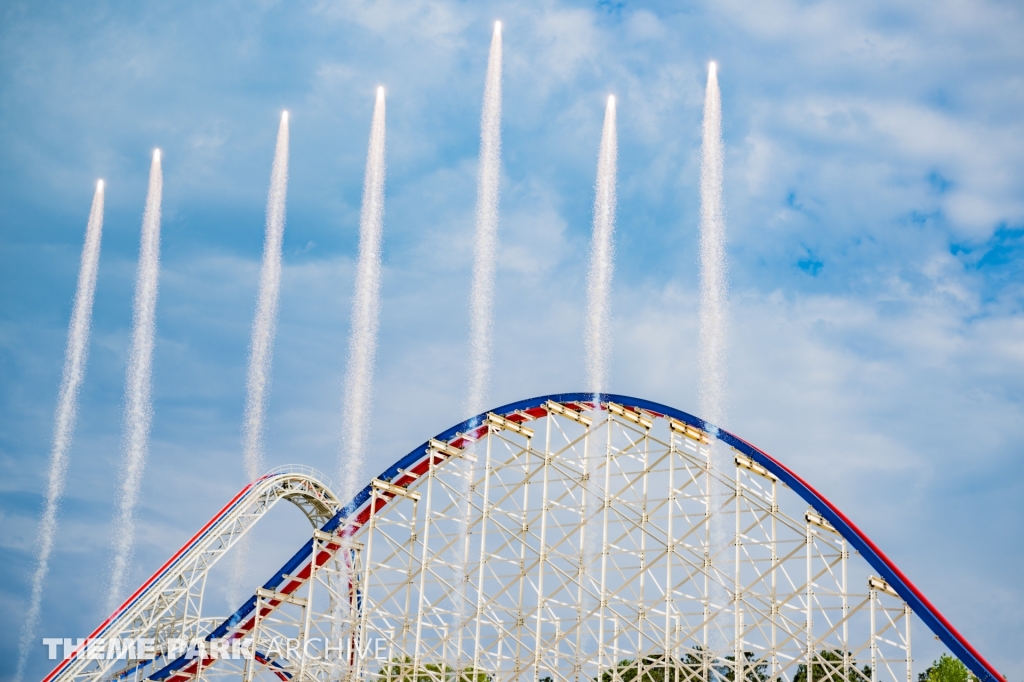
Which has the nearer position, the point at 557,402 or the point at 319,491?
the point at 557,402

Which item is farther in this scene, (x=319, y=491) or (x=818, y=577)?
(x=319, y=491)

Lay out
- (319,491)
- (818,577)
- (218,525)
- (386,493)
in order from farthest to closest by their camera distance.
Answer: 1. (319,491)
2. (218,525)
3. (386,493)
4. (818,577)

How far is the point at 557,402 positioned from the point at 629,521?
421 cm

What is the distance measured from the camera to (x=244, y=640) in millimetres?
36406

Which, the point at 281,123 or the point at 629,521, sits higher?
the point at 281,123

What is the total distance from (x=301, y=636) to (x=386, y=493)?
515 cm

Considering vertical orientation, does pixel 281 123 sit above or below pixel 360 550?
above

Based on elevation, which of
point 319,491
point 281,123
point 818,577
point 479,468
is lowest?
point 818,577

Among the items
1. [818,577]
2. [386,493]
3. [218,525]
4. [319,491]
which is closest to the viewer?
[818,577]

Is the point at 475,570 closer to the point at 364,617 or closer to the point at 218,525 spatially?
the point at 364,617

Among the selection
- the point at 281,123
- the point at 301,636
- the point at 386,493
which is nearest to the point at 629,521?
the point at 386,493

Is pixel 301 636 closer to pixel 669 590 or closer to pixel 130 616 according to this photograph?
pixel 130 616

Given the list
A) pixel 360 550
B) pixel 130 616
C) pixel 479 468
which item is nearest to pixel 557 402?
pixel 479 468

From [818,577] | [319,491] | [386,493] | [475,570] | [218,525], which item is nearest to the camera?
[818,577]
